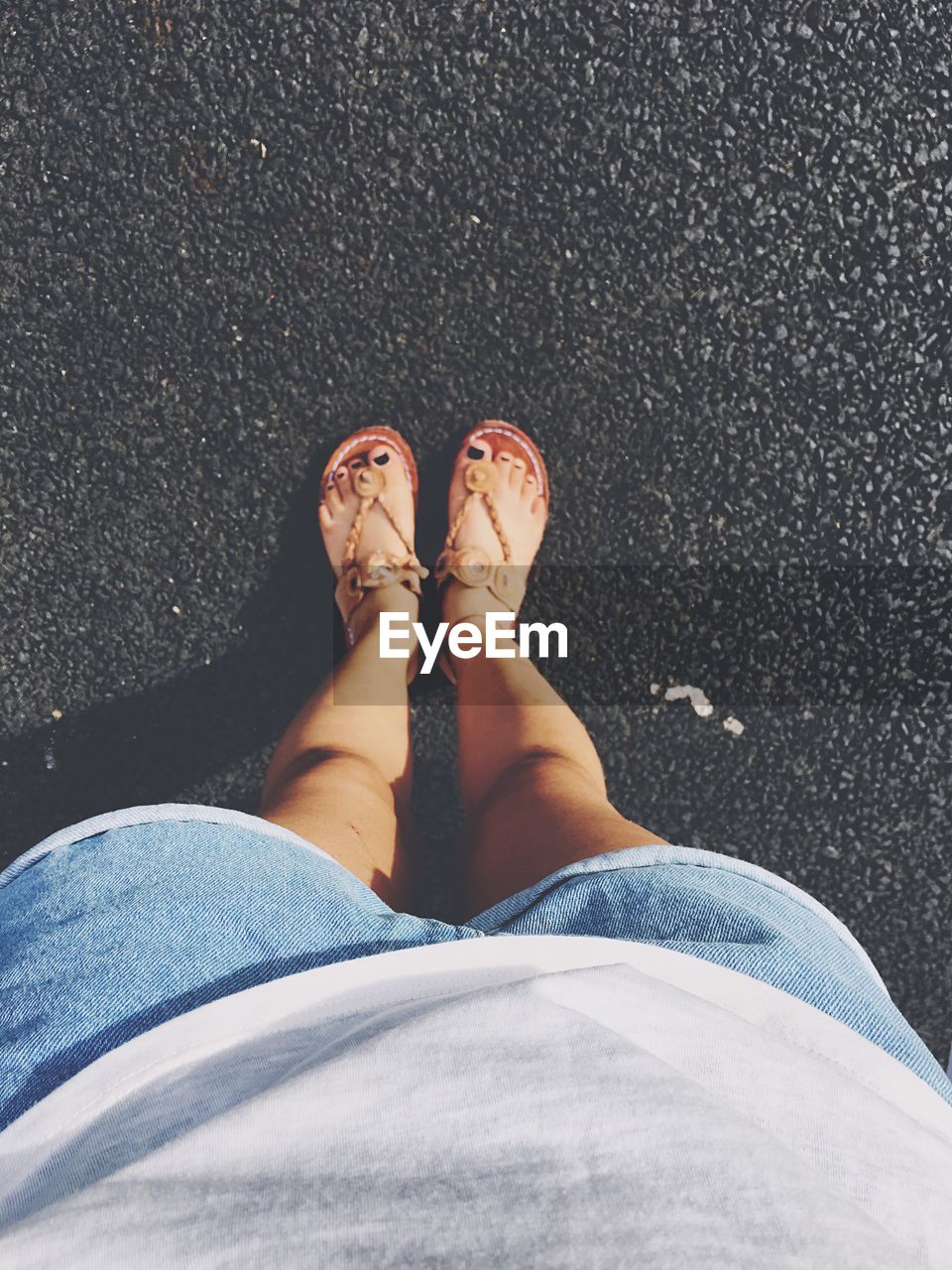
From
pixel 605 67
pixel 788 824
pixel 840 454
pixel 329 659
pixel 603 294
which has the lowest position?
pixel 788 824

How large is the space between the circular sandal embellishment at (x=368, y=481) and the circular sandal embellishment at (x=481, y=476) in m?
0.16

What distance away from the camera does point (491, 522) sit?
1.66 m

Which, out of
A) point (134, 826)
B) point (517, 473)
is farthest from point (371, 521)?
point (134, 826)

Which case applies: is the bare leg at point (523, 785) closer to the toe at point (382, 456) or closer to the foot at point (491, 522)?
the foot at point (491, 522)

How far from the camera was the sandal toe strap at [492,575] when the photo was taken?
1.66 m

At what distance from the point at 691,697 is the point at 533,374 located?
0.68m

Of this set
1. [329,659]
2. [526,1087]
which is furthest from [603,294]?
[526,1087]

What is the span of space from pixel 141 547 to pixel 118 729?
14.2 inches

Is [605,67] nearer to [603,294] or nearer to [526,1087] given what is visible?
[603,294]

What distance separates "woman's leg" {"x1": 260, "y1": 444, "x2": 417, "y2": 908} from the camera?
1299mm

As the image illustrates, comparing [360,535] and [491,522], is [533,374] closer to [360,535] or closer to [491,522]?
[491,522]

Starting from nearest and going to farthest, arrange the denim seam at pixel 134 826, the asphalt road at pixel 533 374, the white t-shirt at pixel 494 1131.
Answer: the white t-shirt at pixel 494 1131
the denim seam at pixel 134 826
the asphalt road at pixel 533 374

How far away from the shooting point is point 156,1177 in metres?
0.59

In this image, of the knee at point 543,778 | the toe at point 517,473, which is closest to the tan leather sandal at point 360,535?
the toe at point 517,473
